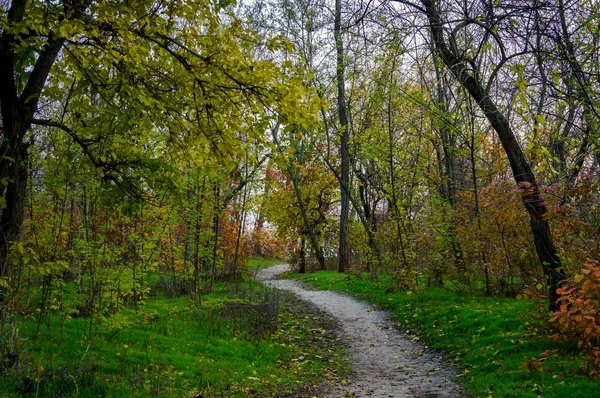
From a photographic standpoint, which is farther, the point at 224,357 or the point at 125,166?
the point at 224,357

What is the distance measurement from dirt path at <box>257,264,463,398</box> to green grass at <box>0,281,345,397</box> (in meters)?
0.50

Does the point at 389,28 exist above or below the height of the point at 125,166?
above

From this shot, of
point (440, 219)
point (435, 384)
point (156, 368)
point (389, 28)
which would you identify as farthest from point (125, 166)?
point (440, 219)

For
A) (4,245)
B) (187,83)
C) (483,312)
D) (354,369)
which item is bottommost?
(354,369)

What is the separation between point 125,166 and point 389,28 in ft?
13.3

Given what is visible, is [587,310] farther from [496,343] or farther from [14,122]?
[14,122]

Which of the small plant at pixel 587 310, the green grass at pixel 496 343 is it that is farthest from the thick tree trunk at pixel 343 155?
the small plant at pixel 587 310

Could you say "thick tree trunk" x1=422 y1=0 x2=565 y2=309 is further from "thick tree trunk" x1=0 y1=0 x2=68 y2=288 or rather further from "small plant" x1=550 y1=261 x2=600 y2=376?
"thick tree trunk" x1=0 y1=0 x2=68 y2=288

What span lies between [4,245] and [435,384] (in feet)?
18.3

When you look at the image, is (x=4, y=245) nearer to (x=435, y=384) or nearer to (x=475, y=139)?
(x=435, y=384)

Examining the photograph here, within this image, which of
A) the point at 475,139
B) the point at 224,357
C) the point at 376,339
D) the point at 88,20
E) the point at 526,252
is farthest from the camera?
the point at 475,139

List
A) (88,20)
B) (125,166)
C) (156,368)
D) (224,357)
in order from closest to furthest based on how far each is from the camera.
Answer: (88,20)
(156,368)
(125,166)
(224,357)

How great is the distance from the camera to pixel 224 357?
709 cm

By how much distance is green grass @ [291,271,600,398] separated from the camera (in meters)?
5.18
